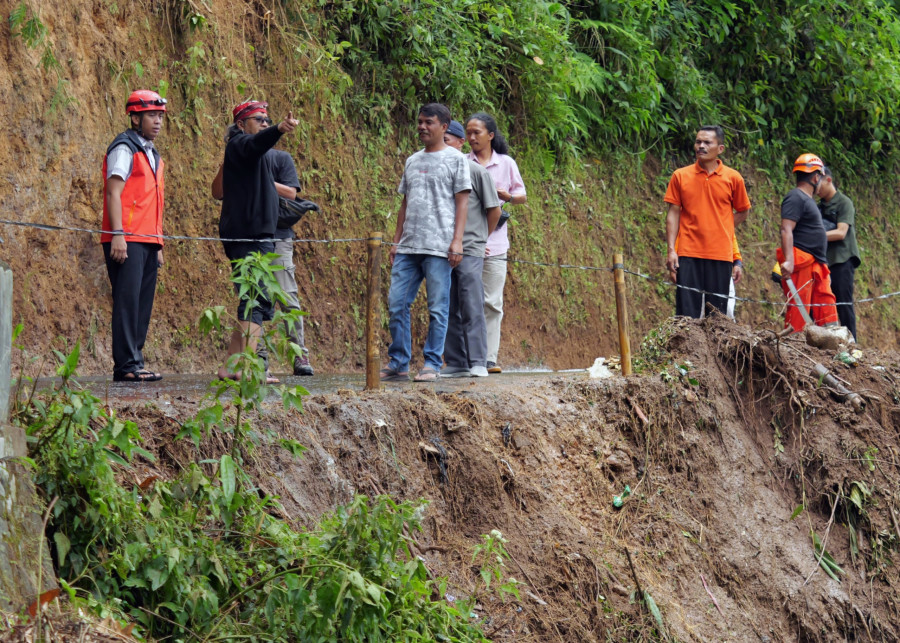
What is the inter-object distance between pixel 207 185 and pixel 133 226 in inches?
98.8

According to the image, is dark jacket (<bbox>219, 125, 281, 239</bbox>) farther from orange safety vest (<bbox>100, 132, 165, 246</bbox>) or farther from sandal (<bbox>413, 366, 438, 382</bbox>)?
sandal (<bbox>413, 366, 438, 382</bbox>)

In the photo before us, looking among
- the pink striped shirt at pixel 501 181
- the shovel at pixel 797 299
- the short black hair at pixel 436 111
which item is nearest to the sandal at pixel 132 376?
the short black hair at pixel 436 111

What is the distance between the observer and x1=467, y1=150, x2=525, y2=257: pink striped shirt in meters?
8.92

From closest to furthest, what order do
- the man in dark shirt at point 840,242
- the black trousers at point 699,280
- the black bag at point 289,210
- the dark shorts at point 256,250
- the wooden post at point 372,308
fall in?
the wooden post at point 372,308
the dark shorts at point 256,250
the black bag at point 289,210
the black trousers at point 699,280
the man in dark shirt at point 840,242

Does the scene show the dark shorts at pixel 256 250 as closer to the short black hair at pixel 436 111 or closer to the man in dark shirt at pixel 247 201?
the man in dark shirt at pixel 247 201

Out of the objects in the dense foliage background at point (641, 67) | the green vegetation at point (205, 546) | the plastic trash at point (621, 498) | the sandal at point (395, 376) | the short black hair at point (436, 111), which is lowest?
the plastic trash at point (621, 498)

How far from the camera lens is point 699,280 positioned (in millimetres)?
9172

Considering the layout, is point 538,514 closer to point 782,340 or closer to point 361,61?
point 782,340

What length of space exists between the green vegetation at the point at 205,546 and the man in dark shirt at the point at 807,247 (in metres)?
6.71

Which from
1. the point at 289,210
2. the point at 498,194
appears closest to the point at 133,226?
the point at 289,210

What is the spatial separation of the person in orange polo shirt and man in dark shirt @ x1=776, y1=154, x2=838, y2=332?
113cm

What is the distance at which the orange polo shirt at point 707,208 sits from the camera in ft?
29.6

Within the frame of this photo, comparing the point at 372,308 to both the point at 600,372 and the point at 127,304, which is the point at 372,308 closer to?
the point at 127,304

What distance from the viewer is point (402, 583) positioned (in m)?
4.42
